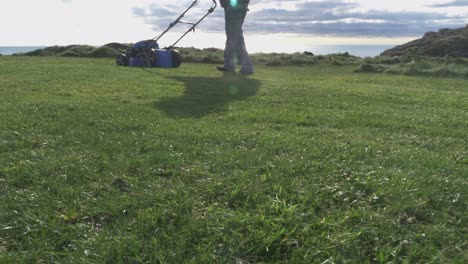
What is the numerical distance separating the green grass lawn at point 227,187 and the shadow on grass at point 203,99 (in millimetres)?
275

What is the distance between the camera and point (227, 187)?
430 cm

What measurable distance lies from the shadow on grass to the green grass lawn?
28 centimetres

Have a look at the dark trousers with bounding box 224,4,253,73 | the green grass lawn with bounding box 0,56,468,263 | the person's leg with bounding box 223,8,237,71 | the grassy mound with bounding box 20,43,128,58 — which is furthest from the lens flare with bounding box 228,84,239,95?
the grassy mound with bounding box 20,43,128,58

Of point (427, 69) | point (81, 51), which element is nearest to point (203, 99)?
point (427, 69)

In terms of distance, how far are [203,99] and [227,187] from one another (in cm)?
599

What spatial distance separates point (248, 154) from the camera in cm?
534

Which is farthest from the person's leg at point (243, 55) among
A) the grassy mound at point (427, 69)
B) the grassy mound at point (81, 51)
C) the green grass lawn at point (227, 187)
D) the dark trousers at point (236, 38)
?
the grassy mound at point (81, 51)

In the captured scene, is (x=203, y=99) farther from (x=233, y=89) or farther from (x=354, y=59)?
(x=354, y=59)

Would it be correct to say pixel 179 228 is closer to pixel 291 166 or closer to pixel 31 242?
pixel 31 242

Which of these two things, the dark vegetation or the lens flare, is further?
the dark vegetation

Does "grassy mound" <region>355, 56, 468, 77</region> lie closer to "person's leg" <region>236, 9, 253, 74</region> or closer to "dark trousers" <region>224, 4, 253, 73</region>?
"person's leg" <region>236, 9, 253, 74</region>

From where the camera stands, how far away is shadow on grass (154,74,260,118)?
8.38m

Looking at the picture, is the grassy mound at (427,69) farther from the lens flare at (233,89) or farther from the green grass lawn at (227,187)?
the green grass lawn at (227,187)

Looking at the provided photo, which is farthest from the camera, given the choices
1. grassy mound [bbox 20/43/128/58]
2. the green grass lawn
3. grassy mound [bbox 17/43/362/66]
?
grassy mound [bbox 20/43/128/58]
